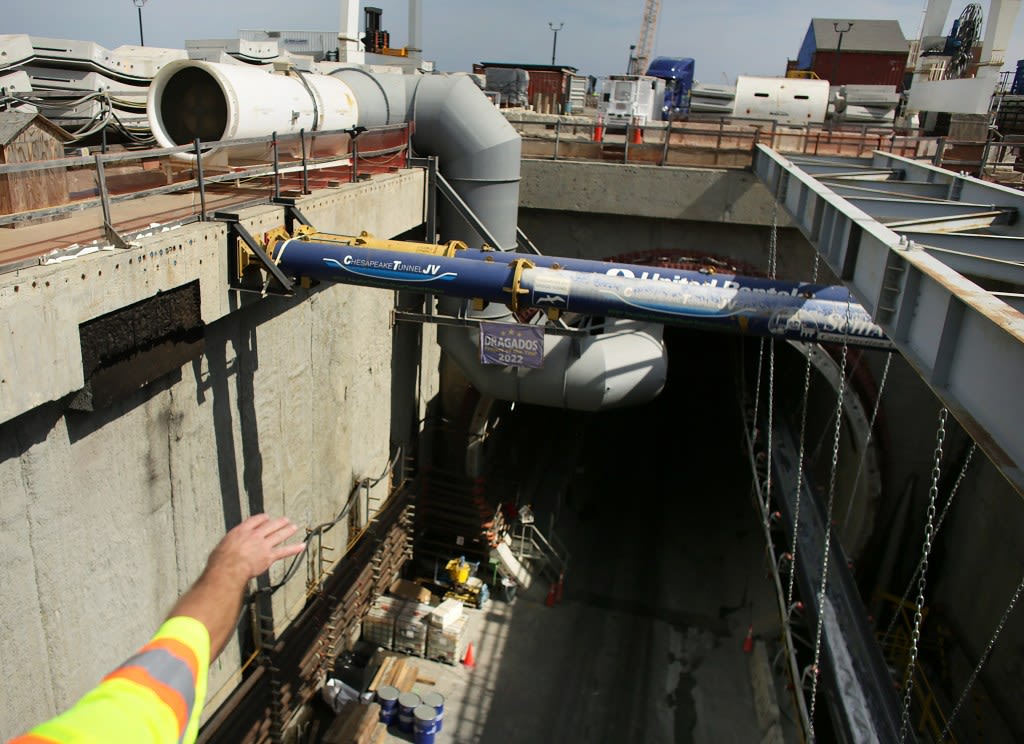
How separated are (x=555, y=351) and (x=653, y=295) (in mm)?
4937

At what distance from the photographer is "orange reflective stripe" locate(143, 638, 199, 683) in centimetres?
197

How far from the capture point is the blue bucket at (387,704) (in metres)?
9.93

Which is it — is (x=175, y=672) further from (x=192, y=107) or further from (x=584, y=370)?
(x=584, y=370)

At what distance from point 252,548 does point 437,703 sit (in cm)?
841

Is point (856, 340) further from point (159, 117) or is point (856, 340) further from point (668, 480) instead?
point (668, 480)

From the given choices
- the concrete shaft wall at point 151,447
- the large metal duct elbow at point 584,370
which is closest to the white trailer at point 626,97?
the large metal duct elbow at point 584,370

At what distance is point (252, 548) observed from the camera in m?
2.45

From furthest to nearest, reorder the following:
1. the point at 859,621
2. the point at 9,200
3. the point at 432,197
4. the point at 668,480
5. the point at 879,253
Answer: the point at 668,480, the point at 432,197, the point at 859,621, the point at 9,200, the point at 879,253

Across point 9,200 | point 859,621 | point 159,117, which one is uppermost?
point 159,117

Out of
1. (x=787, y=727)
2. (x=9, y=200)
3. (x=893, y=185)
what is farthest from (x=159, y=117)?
(x=787, y=727)

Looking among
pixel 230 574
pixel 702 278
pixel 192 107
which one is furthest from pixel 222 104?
pixel 230 574

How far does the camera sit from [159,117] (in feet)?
25.6

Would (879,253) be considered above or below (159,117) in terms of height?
below

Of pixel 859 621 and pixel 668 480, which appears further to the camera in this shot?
pixel 668 480
